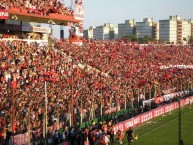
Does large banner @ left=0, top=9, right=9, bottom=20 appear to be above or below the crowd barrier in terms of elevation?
above

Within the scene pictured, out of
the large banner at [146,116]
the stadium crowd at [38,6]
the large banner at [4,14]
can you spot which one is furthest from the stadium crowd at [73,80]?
the stadium crowd at [38,6]

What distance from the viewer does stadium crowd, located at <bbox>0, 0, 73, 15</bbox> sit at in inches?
1785

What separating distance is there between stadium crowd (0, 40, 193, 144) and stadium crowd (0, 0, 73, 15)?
13.3 ft

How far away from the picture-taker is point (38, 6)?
166 ft

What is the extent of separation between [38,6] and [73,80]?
1542cm

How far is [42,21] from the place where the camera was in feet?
171

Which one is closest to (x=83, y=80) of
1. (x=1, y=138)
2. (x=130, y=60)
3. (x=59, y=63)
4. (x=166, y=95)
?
(x=59, y=63)

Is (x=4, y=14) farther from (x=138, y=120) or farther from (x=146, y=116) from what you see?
(x=146, y=116)

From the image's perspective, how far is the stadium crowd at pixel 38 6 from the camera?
45.3 m

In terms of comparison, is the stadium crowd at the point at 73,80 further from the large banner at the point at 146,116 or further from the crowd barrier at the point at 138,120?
the large banner at the point at 146,116

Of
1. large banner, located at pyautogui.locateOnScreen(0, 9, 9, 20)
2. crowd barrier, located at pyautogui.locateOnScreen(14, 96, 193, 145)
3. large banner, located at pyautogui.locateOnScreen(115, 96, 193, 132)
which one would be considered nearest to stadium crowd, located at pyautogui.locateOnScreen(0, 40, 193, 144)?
crowd barrier, located at pyautogui.locateOnScreen(14, 96, 193, 145)

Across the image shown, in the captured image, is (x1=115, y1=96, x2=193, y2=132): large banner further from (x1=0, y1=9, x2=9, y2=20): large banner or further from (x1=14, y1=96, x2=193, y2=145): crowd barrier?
(x1=0, y1=9, x2=9, y2=20): large banner

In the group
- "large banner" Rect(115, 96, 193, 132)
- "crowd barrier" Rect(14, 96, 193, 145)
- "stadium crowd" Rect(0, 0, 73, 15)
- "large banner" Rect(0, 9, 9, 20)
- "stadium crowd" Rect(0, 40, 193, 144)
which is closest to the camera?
"crowd barrier" Rect(14, 96, 193, 145)

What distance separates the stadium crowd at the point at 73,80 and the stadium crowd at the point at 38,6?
4048 millimetres
